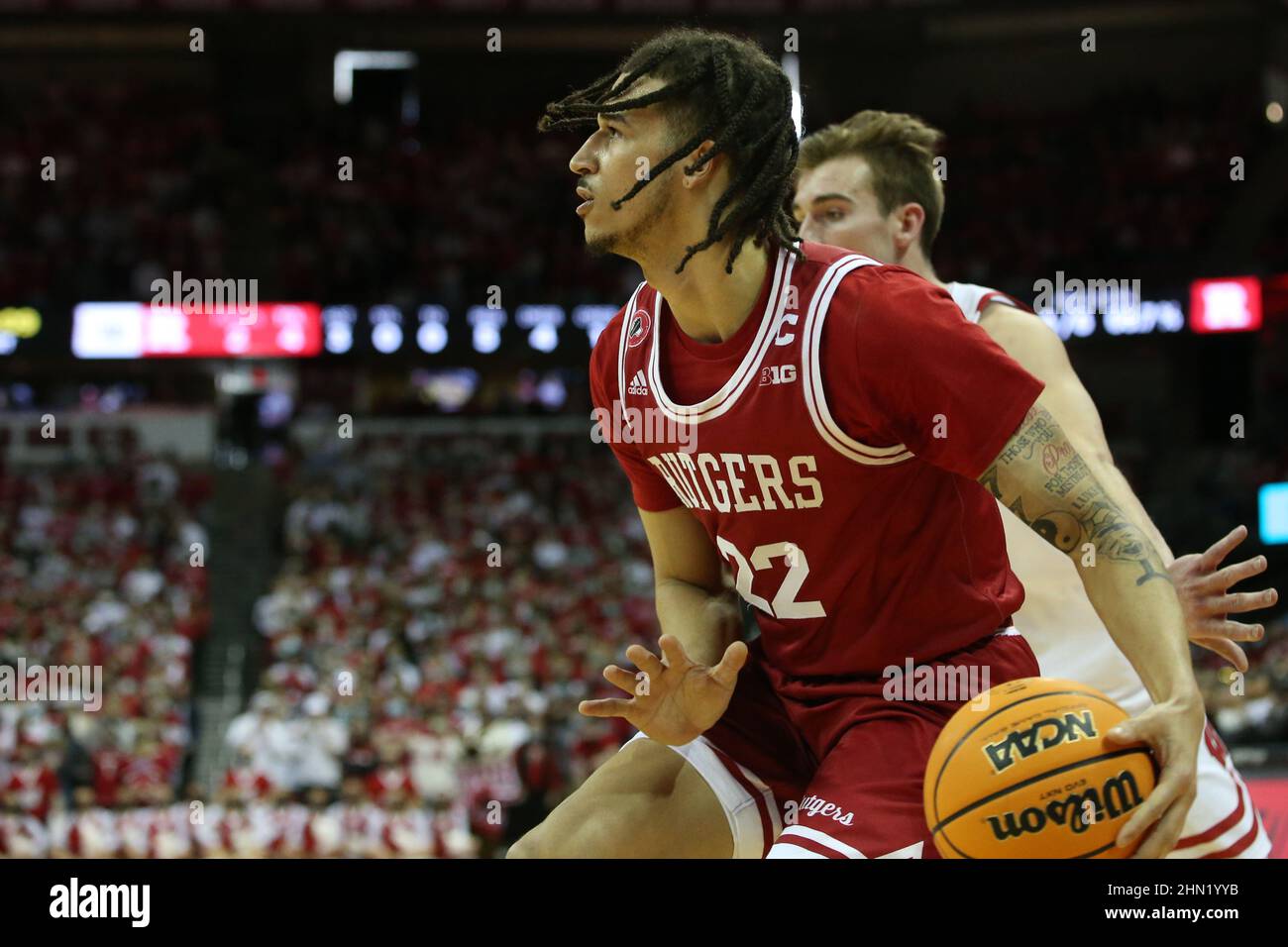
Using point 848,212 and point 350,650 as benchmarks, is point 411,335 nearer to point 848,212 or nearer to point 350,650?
point 350,650

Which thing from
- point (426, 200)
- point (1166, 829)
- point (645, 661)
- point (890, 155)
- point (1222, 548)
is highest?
point (426, 200)

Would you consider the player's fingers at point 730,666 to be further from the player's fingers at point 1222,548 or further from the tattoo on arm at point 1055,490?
the player's fingers at point 1222,548

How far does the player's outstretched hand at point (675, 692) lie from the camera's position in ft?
9.04

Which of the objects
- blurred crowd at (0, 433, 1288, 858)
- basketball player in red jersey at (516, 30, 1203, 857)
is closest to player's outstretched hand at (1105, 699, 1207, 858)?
basketball player in red jersey at (516, 30, 1203, 857)

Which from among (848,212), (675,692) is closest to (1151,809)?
(675,692)

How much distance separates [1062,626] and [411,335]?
47.5ft

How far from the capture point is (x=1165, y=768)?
2.30m

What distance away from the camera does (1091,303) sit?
1755 cm

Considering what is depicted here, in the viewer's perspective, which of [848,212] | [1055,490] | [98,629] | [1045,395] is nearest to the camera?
[1055,490]

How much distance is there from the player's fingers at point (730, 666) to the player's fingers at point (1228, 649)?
1.02m

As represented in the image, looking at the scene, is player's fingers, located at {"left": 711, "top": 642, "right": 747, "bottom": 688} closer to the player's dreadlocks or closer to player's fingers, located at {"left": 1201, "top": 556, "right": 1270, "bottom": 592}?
the player's dreadlocks
